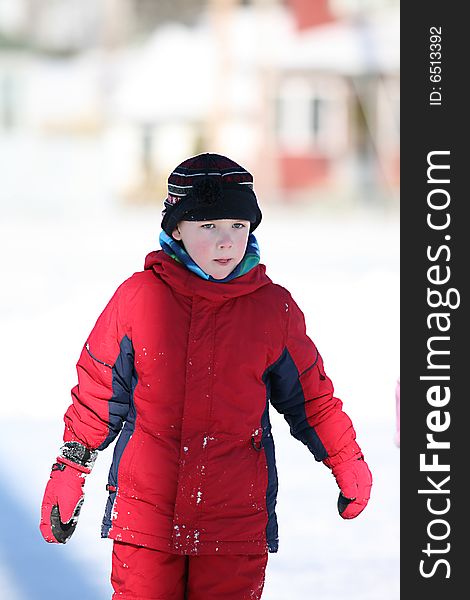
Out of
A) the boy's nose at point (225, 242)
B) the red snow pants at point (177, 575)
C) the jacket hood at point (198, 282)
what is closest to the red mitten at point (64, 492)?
the red snow pants at point (177, 575)

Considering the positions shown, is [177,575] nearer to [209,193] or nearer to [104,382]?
[104,382]

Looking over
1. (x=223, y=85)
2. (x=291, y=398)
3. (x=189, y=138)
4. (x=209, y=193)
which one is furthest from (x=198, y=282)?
(x=223, y=85)

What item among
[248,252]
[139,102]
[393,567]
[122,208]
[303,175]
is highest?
[139,102]

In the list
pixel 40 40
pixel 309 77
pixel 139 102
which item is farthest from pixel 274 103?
pixel 40 40

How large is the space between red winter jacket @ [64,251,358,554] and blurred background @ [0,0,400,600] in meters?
5.75

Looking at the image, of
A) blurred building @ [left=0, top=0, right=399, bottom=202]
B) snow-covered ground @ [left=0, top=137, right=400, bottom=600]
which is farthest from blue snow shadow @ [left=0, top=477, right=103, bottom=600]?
blurred building @ [left=0, top=0, right=399, bottom=202]

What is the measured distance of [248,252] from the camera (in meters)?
2.36

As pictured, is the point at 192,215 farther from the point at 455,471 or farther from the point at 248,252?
the point at 455,471

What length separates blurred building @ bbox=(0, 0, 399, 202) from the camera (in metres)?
27.7

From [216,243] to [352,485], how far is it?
1.72 ft

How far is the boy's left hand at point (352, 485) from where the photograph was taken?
7.84 ft

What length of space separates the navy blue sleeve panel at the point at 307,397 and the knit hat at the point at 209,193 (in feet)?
0.68

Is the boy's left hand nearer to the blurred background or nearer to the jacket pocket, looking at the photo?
the jacket pocket

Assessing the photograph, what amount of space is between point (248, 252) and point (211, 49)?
88.3ft
